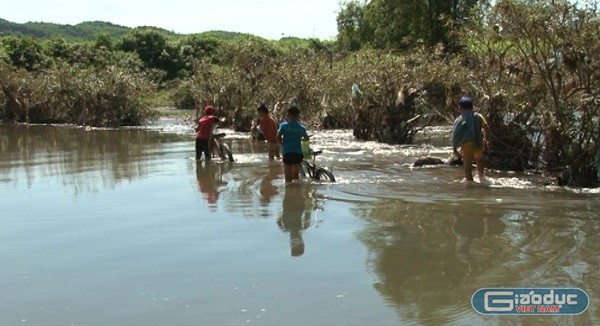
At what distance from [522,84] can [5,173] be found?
11214 millimetres

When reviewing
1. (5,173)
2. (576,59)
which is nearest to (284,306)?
(576,59)

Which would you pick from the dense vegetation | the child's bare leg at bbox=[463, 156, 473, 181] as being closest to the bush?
the dense vegetation

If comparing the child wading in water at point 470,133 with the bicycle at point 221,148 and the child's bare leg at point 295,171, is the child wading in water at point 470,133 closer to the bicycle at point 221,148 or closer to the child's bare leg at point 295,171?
the child's bare leg at point 295,171

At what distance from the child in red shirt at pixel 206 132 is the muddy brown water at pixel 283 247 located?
229 centimetres

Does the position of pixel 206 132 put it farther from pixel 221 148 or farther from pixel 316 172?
pixel 316 172

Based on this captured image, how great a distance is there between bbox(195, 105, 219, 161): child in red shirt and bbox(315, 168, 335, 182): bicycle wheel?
4957 millimetres

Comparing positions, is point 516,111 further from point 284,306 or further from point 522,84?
point 284,306

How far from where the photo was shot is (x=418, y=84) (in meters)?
22.8

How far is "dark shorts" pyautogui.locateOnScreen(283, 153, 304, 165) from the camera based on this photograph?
44.7ft

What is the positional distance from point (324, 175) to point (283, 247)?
5.44 m

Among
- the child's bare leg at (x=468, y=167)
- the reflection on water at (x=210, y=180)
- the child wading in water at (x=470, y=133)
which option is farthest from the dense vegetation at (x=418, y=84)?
the reflection on water at (x=210, y=180)

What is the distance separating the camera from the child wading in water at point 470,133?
535 inches

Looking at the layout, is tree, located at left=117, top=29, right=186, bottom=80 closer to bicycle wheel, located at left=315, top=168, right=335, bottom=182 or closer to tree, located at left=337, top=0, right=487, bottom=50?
tree, located at left=337, top=0, right=487, bottom=50

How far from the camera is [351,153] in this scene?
20.4 m
